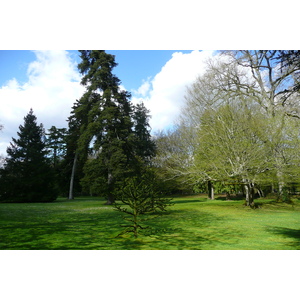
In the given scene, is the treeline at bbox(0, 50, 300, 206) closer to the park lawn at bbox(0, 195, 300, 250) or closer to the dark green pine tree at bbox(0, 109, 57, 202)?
the dark green pine tree at bbox(0, 109, 57, 202)

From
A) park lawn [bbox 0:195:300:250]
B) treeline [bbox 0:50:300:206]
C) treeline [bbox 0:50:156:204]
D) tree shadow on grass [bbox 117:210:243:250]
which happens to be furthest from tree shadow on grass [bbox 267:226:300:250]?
treeline [bbox 0:50:156:204]

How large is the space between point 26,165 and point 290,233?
4762 mm

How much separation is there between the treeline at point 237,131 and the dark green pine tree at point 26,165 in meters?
3.17

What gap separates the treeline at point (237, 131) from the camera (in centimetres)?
629

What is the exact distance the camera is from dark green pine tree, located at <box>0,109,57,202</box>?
389 cm

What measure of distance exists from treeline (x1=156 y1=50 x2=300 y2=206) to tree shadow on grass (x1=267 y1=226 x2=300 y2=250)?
2395 mm
